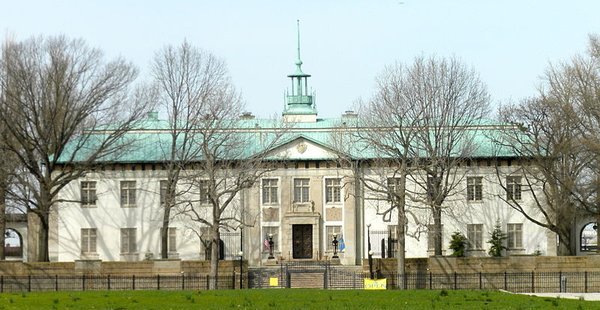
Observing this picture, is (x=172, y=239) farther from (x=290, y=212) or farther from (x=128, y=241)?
(x=290, y=212)

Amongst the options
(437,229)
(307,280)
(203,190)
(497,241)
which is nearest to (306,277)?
(307,280)

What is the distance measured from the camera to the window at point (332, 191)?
7588 cm

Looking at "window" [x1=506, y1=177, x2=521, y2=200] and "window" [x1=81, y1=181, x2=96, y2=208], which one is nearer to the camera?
"window" [x1=506, y1=177, x2=521, y2=200]

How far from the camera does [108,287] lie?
56.3 metres

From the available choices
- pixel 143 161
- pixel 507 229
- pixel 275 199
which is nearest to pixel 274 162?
pixel 275 199

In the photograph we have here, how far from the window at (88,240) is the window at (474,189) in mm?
20690

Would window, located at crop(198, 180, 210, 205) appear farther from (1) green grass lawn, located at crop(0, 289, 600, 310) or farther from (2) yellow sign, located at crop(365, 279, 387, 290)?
(1) green grass lawn, located at crop(0, 289, 600, 310)

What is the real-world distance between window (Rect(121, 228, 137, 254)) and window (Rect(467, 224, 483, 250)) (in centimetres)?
1830

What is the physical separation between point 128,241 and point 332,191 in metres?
11.5

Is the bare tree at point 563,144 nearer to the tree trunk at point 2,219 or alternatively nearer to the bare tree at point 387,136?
the bare tree at point 387,136

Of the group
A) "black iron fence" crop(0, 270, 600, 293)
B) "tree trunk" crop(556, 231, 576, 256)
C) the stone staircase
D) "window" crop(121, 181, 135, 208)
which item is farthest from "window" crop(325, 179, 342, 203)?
"black iron fence" crop(0, 270, 600, 293)

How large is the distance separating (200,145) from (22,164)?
8707mm

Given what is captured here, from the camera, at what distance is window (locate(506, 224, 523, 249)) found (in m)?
75.8

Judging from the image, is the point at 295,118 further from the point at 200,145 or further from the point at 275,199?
the point at 200,145
